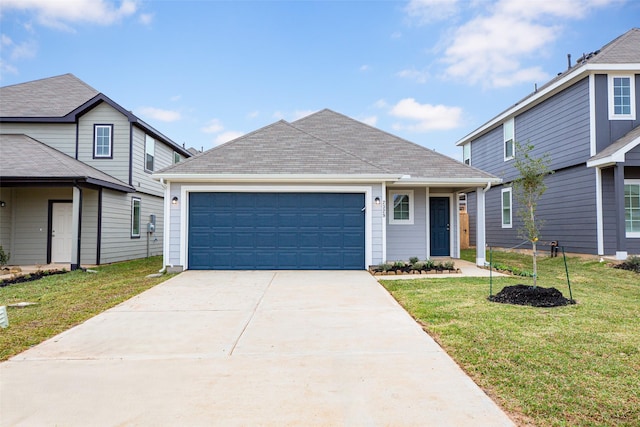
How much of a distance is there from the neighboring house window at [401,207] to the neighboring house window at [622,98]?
262 inches

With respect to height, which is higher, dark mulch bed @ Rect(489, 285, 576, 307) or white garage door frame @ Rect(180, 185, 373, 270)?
white garage door frame @ Rect(180, 185, 373, 270)

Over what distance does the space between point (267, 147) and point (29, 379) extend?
8231 mm

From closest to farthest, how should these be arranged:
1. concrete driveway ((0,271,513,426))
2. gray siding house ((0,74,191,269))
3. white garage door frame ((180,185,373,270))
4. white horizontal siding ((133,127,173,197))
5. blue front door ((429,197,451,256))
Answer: concrete driveway ((0,271,513,426)) → white garage door frame ((180,185,373,270)) → gray siding house ((0,74,191,269)) → blue front door ((429,197,451,256)) → white horizontal siding ((133,127,173,197))

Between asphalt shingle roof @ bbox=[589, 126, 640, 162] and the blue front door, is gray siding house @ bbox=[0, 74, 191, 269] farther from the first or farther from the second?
asphalt shingle roof @ bbox=[589, 126, 640, 162]

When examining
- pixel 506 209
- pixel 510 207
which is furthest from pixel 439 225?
pixel 506 209

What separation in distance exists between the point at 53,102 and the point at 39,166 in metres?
4.28

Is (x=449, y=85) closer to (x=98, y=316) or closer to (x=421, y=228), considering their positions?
Answer: (x=421, y=228)

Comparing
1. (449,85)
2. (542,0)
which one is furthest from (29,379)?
(449,85)

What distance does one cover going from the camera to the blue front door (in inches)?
499

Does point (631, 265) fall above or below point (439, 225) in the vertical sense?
below

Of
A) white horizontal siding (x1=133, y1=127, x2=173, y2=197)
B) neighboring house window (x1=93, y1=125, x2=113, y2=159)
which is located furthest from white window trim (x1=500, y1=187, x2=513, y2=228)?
neighboring house window (x1=93, y1=125, x2=113, y2=159)

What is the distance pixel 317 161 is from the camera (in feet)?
33.8

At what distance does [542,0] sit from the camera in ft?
40.8

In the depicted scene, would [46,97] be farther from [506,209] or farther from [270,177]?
[506,209]
